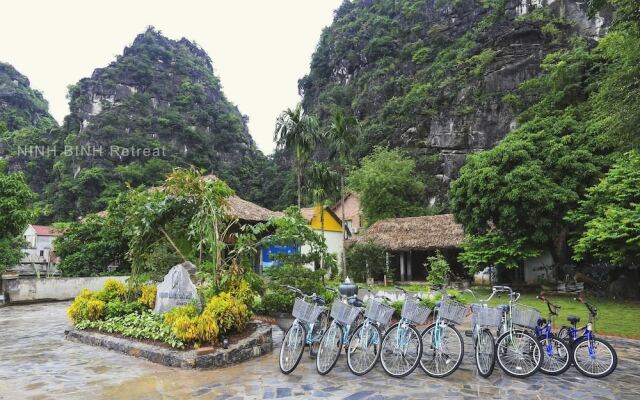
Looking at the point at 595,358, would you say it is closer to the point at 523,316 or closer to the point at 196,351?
the point at 523,316

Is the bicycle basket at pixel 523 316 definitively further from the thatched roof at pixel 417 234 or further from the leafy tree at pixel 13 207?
the thatched roof at pixel 417 234

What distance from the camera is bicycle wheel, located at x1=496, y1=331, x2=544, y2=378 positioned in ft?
17.7

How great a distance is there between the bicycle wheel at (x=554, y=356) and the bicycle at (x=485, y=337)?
2.31 ft

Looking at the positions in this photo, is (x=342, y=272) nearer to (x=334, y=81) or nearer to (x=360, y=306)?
(x=360, y=306)

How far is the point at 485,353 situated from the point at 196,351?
12.8 feet

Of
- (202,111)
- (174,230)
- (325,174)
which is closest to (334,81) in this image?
(202,111)

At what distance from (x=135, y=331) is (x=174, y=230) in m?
2.56

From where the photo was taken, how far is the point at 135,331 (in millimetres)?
7504

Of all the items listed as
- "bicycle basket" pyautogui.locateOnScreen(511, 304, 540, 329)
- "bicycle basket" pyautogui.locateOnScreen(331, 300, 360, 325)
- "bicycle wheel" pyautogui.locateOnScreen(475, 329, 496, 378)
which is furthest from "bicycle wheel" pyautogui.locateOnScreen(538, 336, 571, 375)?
"bicycle basket" pyautogui.locateOnScreen(331, 300, 360, 325)

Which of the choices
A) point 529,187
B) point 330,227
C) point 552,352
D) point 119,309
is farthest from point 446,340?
point 330,227

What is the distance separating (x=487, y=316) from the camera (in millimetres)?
5535

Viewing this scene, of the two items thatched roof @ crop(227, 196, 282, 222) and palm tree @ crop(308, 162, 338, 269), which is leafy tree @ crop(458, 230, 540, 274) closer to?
thatched roof @ crop(227, 196, 282, 222)

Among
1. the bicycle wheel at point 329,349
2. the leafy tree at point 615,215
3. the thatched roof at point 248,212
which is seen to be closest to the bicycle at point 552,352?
the bicycle wheel at point 329,349

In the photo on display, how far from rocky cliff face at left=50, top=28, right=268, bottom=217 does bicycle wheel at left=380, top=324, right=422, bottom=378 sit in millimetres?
44274
